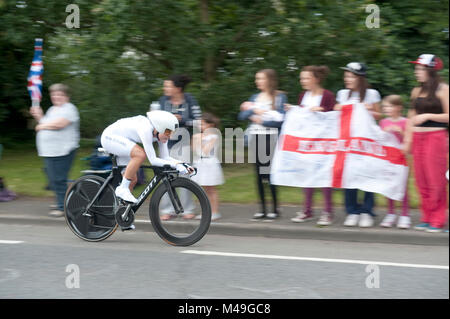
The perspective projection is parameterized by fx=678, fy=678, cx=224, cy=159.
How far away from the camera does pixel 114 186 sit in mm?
7449

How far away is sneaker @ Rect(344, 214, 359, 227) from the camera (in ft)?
25.9

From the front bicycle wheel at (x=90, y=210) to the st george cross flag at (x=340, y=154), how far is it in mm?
2032

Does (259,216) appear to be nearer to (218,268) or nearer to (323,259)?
(323,259)

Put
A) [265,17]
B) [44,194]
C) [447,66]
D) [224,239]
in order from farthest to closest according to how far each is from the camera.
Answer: [447,66], [265,17], [44,194], [224,239]

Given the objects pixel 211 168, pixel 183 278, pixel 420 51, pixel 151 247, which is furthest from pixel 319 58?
pixel 183 278

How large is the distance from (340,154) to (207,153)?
1.59 metres

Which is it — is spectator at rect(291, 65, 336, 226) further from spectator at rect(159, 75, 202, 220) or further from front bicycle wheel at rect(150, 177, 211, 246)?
front bicycle wheel at rect(150, 177, 211, 246)

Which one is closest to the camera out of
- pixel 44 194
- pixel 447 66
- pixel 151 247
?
pixel 151 247

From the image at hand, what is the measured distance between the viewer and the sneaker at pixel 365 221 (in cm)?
783

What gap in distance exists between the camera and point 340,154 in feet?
26.5

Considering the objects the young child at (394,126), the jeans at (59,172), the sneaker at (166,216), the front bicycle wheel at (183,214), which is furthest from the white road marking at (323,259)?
the jeans at (59,172)

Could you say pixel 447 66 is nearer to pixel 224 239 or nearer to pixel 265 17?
pixel 265 17

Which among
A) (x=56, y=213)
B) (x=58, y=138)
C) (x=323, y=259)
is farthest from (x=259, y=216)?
(x=58, y=138)

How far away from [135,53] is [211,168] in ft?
12.1
